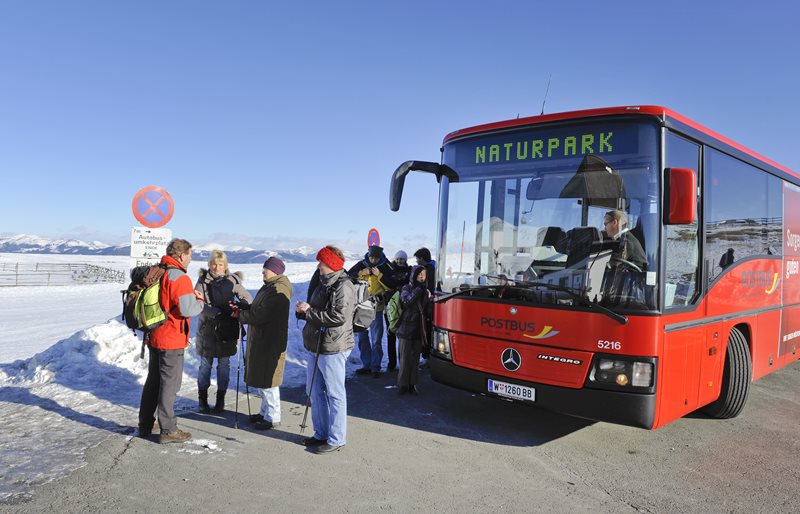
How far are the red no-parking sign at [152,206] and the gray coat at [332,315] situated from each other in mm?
3494

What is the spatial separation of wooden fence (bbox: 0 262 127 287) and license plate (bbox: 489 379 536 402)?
3516 centimetres

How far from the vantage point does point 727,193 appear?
6371mm

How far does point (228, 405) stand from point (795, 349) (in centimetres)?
821

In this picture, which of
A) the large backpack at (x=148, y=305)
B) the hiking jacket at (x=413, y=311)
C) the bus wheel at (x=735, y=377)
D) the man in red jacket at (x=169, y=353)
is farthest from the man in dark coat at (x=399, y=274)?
the bus wheel at (x=735, y=377)

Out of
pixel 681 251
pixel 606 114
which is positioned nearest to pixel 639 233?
pixel 681 251

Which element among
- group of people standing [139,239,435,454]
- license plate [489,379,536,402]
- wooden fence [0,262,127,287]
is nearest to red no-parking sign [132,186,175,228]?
group of people standing [139,239,435,454]

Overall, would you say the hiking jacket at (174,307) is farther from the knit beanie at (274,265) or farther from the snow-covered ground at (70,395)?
the snow-covered ground at (70,395)

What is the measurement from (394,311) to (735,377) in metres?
4.22

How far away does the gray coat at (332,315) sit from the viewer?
5.10 m

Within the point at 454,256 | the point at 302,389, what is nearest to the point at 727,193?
the point at 454,256

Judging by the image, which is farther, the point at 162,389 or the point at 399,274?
the point at 399,274

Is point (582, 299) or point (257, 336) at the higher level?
point (582, 299)

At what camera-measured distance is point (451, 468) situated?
4.92 m

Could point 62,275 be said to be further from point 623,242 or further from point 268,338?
point 623,242
